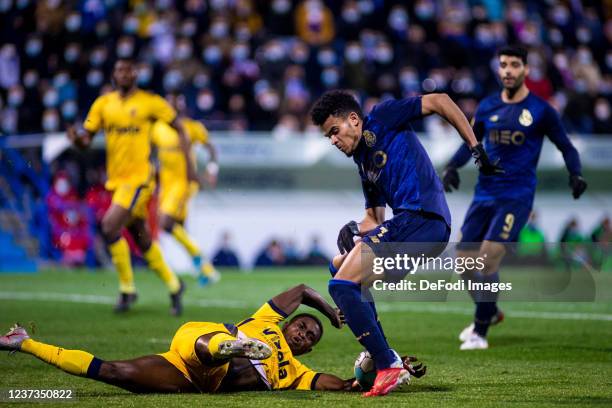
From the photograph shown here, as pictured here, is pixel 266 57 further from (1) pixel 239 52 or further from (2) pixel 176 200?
(2) pixel 176 200

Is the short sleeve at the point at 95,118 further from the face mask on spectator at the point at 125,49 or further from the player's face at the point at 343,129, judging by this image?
the face mask on spectator at the point at 125,49

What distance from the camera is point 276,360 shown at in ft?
23.7

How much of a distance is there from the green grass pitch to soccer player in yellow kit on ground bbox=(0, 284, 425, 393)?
0.13 metres

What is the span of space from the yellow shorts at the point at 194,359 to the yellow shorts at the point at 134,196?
231 inches

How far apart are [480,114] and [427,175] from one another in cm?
360

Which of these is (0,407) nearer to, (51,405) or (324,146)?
(51,405)

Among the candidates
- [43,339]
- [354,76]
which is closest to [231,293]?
[43,339]

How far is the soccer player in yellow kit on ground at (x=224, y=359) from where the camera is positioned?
22.1ft

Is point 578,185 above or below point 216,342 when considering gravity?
above

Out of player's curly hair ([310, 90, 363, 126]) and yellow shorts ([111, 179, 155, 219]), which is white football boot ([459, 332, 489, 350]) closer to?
player's curly hair ([310, 90, 363, 126])

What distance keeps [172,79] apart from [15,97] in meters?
3.20

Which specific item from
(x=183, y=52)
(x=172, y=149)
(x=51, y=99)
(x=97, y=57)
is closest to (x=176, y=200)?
(x=172, y=149)

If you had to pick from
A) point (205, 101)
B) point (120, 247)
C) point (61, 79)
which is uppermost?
point (61, 79)

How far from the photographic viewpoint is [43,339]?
1029 cm
